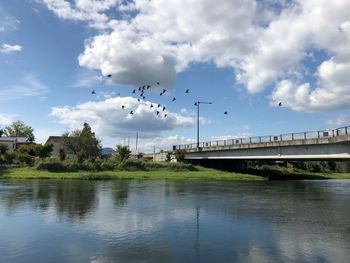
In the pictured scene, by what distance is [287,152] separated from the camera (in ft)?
238

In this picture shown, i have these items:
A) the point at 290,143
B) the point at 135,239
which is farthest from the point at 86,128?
the point at 135,239

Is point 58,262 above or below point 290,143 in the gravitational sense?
below

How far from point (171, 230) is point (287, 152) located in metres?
47.3

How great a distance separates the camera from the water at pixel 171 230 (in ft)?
72.9

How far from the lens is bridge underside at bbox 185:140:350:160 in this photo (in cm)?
5741

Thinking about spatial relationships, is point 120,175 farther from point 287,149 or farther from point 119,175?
point 287,149

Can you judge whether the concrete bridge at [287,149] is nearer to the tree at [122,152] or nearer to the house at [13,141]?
the tree at [122,152]

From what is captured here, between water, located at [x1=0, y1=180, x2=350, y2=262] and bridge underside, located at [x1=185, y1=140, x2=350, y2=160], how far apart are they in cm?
1141

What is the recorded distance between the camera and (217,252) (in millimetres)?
23031

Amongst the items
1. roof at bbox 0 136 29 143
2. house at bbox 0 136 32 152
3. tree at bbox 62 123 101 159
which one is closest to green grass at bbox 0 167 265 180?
tree at bbox 62 123 101 159

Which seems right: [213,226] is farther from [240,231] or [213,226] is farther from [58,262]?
[58,262]

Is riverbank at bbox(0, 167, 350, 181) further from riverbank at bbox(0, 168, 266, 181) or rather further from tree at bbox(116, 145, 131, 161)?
tree at bbox(116, 145, 131, 161)

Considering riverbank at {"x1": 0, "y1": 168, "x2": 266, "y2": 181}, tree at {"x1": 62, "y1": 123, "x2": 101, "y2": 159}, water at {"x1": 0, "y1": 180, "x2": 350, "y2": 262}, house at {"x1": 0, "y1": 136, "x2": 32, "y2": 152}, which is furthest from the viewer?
house at {"x1": 0, "y1": 136, "x2": 32, "y2": 152}

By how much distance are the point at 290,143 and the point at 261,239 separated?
45802 mm
